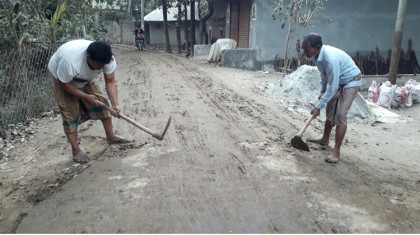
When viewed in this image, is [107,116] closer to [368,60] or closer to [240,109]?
[240,109]

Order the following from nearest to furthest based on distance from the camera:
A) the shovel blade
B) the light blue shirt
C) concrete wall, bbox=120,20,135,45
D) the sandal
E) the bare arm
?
the bare arm
the light blue shirt
the sandal
the shovel blade
concrete wall, bbox=120,20,135,45

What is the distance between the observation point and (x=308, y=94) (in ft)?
24.3

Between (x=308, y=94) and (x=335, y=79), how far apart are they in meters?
3.76

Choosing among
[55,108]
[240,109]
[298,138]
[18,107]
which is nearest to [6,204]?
[18,107]

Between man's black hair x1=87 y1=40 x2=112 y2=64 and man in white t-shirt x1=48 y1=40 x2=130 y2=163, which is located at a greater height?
man's black hair x1=87 y1=40 x2=112 y2=64

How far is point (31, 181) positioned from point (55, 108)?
3.06m

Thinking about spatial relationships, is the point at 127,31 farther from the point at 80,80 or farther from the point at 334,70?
the point at 334,70

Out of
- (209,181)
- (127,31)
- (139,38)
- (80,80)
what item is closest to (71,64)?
(80,80)

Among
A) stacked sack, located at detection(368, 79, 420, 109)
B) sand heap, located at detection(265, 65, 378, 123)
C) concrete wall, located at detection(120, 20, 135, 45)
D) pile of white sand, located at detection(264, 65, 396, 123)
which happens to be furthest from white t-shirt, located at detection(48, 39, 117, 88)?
concrete wall, located at detection(120, 20, 135, 45)

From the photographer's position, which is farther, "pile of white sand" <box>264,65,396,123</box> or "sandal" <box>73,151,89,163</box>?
"pile of white sand" <box>264,65,396,123</box>

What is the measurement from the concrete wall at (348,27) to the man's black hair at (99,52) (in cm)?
998

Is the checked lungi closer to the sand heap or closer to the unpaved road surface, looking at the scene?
the unpaved road surface

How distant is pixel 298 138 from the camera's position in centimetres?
419

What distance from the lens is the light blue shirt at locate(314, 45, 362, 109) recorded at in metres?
3.72
